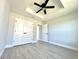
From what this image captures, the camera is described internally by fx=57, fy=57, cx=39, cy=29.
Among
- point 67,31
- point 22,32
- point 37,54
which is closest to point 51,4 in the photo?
point 67,31

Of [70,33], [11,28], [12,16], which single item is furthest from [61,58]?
[12,16]

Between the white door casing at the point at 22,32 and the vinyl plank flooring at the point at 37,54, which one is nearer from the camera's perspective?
the vinyl plank flooring at the point at 37,54

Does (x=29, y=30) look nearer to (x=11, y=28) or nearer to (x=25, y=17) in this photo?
(x=25, y=17)

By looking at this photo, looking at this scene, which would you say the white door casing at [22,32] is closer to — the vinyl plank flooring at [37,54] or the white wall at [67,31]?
the vinyl plank flooring at [37,54]

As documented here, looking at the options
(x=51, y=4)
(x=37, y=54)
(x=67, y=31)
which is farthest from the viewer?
(x=67, y=31)

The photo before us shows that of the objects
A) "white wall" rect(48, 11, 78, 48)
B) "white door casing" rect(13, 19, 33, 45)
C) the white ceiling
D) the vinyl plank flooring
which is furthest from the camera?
"white door casing" rect(13, 19, 33, 45)

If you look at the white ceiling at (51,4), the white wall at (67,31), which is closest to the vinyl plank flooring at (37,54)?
the white wall at (67,31)

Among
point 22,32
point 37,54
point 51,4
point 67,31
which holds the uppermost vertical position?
point 51,4

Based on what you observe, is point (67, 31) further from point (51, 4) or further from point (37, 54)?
point (37, 54)

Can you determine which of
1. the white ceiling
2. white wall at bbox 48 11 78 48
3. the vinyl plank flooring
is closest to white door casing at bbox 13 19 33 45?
the white ceiling

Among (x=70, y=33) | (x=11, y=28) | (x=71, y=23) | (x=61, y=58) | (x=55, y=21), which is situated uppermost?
(x=55, y=21)

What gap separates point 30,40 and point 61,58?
369 centimetres

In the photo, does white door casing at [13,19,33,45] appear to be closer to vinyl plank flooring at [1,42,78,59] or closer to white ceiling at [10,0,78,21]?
A: white ceiling at [10,0,78,21]

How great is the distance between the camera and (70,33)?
3928 mm
